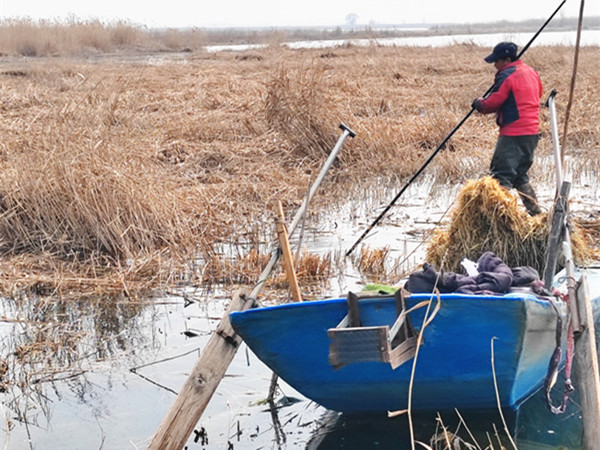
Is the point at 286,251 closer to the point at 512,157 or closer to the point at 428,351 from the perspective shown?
the point at 428,351

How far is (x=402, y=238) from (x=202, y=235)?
1.89m

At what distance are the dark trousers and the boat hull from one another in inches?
127

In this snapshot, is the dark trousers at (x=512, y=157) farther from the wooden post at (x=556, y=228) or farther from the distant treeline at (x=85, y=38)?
the distant treeline at (x=85, y=38)

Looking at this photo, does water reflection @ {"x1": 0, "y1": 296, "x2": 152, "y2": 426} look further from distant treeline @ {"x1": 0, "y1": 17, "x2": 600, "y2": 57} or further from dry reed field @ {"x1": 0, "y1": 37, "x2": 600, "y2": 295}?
distant treeline @ {"x1": 0, "y1": 17, "x2": 600, "y2": 57}

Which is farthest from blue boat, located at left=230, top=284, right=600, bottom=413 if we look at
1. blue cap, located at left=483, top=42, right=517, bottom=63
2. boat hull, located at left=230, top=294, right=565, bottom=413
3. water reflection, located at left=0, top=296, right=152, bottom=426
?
blue cap, located at left=483, top=42, right=517, bottom=63

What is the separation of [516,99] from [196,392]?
454 centimetres

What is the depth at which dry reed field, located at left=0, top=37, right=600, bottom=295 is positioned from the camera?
7.46 m

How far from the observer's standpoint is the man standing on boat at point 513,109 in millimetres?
7207

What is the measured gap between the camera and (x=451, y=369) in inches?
163

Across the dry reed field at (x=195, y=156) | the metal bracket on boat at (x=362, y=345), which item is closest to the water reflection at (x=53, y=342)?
the dry reed field at (x=195, y=156)

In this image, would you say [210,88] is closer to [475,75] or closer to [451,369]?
[475,75]

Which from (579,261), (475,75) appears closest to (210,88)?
(475,75)

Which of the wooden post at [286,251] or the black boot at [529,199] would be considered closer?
the wooden post at [286,251]

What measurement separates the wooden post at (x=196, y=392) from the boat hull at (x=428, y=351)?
0.10 meters
